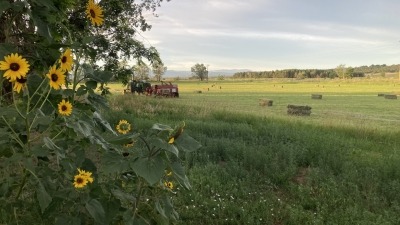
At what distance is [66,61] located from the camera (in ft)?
4.66

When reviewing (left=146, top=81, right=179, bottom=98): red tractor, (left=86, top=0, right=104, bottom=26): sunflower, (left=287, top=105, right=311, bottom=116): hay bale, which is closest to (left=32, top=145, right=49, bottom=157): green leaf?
(left=86, top=0, right=104, bottom=26): sunflower

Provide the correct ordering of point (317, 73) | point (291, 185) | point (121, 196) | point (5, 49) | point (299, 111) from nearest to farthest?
point (5, 49) < point (121, 196) < point (291, 185) < point (299, 111) < point (317, 73)

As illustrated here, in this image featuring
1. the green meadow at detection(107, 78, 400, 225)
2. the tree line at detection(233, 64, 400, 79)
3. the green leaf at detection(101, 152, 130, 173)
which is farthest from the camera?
the tree line at detection(233, 64, 400, 79)

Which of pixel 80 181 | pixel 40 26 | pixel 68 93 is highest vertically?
pixel 40 26

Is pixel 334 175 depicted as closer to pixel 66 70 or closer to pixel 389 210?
pixel 389 210

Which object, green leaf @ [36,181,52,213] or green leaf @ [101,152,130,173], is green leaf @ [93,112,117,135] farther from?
green leaf @ [36,181,52,213]

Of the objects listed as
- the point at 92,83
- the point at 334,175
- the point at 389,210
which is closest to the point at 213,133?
the point at 334,175

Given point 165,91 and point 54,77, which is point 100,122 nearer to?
point 54,77

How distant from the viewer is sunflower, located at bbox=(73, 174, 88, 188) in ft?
4.81

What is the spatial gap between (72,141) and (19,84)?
1.09ft

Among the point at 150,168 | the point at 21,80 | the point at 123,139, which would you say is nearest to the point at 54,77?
the point at 21,80

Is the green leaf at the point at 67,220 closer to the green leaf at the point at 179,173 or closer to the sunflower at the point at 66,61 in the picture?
the green leaf at the point at 179,173

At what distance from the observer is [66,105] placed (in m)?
1.44

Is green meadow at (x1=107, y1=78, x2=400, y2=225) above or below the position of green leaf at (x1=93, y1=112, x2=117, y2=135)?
below
